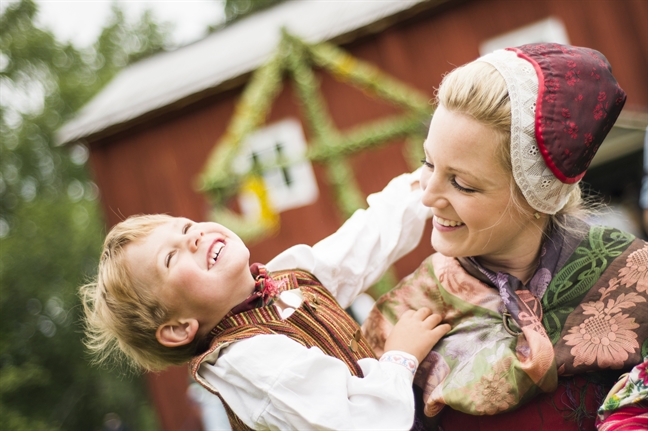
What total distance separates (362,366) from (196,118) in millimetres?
8738

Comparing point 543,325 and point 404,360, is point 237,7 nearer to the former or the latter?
point 404,360

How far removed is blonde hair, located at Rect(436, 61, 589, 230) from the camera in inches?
60.5

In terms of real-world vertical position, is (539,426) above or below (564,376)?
below

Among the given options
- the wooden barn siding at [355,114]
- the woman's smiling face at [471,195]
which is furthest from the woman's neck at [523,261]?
the wooden barn siding at [355,114]

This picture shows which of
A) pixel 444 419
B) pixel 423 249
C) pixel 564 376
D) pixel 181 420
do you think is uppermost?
pixel 564 376

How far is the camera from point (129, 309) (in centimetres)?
193

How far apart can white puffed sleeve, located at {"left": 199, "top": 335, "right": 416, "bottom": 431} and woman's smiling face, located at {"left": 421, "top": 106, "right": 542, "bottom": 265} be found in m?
0.45

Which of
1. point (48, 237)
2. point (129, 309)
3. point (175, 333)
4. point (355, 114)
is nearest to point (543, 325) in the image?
point (175, 333)

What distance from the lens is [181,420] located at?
10180mm

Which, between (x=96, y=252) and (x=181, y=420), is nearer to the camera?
(x=181, y=420)

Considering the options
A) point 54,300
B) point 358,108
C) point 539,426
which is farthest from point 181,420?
point 54,300

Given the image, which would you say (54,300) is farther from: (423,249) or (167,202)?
(423,249)

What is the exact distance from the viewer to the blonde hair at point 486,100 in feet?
5.04

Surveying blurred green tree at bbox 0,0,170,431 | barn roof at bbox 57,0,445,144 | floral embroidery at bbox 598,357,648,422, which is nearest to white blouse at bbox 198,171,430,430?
floral embroidery at bbox 598,357,648,422
